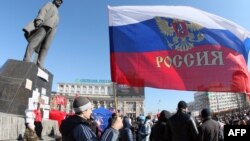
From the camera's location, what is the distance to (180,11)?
7.60m

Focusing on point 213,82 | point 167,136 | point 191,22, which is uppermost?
point 191,22

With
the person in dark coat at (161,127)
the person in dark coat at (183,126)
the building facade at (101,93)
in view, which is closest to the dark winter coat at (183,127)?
the person in dark coat at (183,126)

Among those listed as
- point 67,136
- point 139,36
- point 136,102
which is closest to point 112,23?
point 139,36

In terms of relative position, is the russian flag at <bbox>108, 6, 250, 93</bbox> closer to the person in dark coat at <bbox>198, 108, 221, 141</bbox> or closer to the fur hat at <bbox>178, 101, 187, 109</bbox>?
the person in dark coat at <bbox>198, 108, 221, 141</bbox>

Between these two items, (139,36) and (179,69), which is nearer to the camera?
(179,69)

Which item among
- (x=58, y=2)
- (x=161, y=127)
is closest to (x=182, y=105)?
(x=161, y=127)

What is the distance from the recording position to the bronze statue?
26.5 ft

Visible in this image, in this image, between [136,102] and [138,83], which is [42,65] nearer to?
[138,83]

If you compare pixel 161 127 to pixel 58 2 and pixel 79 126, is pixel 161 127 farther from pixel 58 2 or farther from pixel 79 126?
pixel 79 126

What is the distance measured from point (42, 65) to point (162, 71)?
326 cm

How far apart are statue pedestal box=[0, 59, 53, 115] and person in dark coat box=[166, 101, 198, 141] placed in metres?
3.15

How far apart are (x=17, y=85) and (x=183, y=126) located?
3523 millimetres

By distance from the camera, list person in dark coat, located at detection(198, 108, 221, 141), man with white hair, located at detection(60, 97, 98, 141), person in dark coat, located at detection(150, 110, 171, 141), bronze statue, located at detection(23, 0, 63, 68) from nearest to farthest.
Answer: man with white hair, located at detection(60, 97, 98, 141) → person in dark coat, located at detection(198, 108, 221, 141) → person in dark coat, located at detection(150, 110, 171, 141) → bronze statue, located at detection(23, 0, 63, 68)

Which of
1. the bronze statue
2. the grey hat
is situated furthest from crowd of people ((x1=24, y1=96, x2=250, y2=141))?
the bronze statue
